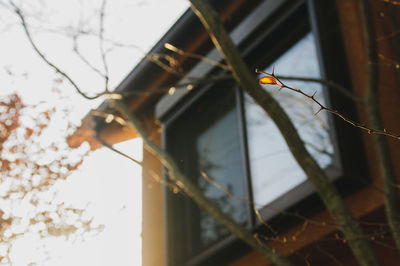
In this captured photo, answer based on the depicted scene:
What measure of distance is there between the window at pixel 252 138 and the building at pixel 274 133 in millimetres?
12

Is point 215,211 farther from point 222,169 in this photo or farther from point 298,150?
point 222,169

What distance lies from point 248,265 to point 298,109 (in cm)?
151

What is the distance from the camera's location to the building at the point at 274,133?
3.98 m

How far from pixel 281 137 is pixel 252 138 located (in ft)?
1.37

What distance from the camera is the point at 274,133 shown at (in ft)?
16.5

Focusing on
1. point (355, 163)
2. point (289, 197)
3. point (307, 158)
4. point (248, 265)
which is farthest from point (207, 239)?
point (307, 158)

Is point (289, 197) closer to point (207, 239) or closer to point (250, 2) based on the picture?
point (207, 239)

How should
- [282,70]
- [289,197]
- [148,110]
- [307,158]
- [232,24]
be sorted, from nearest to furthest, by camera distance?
1. [307,158]
2. [289,197]
3. [282,70]
4. [232,24]
5. [148,110]

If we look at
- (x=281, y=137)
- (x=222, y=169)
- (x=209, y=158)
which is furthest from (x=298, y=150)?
(x=209, y=158)

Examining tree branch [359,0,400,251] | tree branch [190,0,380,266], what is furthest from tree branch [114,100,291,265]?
tree branch [359,0,400,251]

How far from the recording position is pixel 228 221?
10.1 feet

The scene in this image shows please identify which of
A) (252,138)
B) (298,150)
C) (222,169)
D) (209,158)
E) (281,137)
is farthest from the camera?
(209,158)

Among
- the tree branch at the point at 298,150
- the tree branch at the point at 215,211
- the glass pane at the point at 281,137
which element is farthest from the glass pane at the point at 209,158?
the tree branch at the point at 298,150

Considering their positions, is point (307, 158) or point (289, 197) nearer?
point (307, 158)
